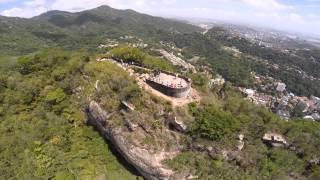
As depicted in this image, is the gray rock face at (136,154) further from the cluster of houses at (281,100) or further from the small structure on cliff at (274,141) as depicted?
the cluster of houses at (281,100)

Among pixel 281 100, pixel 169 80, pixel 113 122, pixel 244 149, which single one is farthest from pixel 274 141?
pixel 281 100

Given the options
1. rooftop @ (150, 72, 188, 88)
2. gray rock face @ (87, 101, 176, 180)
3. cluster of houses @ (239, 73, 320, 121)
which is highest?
rooftop @ (150, 72, 188, 88)

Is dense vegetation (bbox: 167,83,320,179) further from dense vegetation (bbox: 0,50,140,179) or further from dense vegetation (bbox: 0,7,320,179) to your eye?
dense vegetation (bbox: 0,50,140,179)

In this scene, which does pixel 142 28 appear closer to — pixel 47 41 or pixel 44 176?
pixel 47 41

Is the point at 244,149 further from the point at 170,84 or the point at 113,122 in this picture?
the point at 113,122

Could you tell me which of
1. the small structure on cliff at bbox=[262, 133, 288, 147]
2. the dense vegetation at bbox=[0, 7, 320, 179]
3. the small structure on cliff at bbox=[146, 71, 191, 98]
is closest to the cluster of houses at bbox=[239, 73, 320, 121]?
the small structure on cliff at bbox=[146, 71, 191, 98]

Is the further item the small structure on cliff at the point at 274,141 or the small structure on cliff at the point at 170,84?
the small structure on cliff at the point at 274,141

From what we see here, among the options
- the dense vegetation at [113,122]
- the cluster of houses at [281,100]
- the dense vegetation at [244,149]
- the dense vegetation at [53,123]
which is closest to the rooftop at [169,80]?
the dense vegetation at [113,122]
